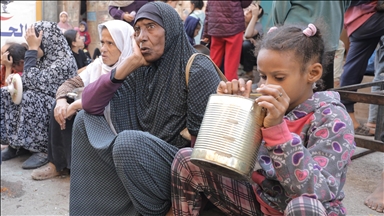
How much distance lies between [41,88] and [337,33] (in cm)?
256

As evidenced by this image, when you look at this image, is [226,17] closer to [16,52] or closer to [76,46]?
[76,46]

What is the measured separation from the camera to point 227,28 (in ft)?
13.6

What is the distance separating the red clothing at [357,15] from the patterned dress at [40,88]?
7.89 ft

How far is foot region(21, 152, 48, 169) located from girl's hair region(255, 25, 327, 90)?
252 centimetres

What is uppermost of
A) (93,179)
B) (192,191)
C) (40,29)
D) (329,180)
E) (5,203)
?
(40,29)

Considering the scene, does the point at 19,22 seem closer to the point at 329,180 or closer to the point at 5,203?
the point at 5,203

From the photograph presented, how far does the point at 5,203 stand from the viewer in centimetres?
275

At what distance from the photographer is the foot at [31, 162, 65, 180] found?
3.06m

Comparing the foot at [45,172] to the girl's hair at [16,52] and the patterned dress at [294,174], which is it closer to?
the girl's hair at [16,52]

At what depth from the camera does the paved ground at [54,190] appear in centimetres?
240

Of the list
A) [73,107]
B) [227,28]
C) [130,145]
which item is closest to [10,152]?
[73,107]

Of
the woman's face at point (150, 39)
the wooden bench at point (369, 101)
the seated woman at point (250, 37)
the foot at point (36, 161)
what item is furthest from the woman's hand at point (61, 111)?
the seated woman at point (250, 37)

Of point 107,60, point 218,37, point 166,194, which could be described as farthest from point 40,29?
point 166,194

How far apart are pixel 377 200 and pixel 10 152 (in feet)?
10.5
